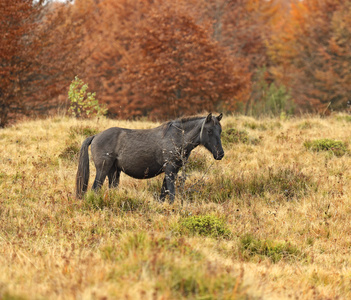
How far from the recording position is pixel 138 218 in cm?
632

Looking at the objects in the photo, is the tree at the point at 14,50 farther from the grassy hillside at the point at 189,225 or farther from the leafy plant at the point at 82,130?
the leafy plant at the point at 82,130

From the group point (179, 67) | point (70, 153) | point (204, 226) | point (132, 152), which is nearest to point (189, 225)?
point (204, 226)

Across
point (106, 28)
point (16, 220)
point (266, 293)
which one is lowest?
point (16, 220)

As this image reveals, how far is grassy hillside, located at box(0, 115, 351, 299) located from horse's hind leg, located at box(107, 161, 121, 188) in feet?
1.67

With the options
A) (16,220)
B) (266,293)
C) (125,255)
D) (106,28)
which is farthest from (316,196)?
(106,28)

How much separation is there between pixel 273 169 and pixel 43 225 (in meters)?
5.50

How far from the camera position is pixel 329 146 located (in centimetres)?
1077

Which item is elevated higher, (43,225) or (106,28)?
(106,28)

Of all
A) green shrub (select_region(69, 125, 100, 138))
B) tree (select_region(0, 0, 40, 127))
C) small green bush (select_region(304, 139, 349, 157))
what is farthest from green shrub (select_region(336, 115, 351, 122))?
tree (select_region(0, 0, 40, 127))

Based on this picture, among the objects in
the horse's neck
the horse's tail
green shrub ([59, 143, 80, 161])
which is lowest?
green shrub ([59, 143, 80, 161])

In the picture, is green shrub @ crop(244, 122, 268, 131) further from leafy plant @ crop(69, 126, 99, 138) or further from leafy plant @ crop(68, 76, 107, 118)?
leafy plant @ crop(69, 126, 99, 138)

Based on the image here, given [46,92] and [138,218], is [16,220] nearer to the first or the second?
[138,218]

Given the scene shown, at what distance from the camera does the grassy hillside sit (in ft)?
11.6

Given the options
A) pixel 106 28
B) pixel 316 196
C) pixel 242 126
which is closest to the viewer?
pixel 316 196
